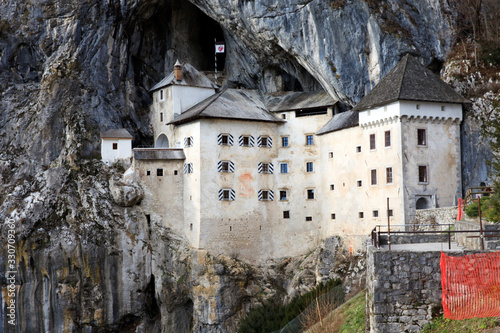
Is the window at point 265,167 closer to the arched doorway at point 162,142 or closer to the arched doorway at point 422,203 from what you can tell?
the arched doorway at point 162,142

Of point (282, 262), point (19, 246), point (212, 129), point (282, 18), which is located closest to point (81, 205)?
point (19, 246)

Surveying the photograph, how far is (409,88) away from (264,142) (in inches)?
556

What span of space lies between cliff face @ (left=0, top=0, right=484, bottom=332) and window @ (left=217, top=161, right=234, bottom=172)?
277 inches

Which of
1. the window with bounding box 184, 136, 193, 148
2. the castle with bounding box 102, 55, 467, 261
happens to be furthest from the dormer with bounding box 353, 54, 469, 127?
the window with bounding box 184, 136, 193, 148

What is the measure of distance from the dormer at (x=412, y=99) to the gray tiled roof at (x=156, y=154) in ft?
52.1

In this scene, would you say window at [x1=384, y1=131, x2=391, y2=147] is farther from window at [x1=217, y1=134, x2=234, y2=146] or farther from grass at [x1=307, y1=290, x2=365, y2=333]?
grass at [x1=307, y1=290, x2=365, y2=333]

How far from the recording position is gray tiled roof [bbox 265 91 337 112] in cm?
5572

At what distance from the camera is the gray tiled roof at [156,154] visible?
180ft

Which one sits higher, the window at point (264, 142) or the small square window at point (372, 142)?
the window at point (264, 142)

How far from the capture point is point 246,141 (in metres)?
55.5

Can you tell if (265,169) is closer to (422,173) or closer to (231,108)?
(231,108)

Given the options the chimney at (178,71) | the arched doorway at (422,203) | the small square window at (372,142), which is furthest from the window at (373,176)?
the chimney at (178,71)

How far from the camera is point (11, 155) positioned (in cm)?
5906

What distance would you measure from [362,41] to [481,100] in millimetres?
10681
